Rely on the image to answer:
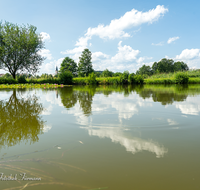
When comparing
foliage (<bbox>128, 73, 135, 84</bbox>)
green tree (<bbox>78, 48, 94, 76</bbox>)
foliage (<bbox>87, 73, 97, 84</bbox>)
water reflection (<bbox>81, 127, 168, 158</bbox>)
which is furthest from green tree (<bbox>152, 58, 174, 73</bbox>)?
water reflection (<bbox>81, 127, 168, 158</bbox>)

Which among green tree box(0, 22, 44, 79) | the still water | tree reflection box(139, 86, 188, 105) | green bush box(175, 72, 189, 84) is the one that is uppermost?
green tree box(0, 22, 44, 79)

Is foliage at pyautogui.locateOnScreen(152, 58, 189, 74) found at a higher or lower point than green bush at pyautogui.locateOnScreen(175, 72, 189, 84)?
higher

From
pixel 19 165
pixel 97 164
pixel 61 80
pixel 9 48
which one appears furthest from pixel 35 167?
pixel 9 48

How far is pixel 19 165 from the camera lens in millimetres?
1925

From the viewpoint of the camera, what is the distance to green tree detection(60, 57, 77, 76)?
53.9 metres

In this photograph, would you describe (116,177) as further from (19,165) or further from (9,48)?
(9,48)

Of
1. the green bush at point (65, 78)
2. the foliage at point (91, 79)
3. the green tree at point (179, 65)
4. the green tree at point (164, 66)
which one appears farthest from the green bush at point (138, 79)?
the green tree at point (179, 65)

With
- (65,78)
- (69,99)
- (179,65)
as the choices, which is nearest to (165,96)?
(69,99)

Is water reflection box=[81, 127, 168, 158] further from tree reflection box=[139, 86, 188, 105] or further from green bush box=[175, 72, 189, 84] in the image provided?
green bush box=[175, 72, 189, 84]

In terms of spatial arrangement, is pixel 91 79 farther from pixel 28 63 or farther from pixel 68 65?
pixel 68 65

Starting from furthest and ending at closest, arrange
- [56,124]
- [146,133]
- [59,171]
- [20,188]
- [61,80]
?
[61,80], [56,124], [146,133], [59,171], [20,188]

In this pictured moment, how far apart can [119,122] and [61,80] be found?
91.8ft

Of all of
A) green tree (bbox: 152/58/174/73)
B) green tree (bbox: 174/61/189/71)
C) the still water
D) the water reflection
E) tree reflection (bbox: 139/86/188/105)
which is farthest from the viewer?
green tree (bbox: 174/61/189/71)

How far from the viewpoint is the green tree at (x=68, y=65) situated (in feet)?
177
